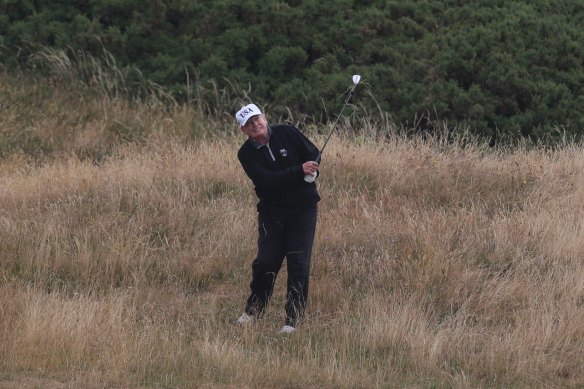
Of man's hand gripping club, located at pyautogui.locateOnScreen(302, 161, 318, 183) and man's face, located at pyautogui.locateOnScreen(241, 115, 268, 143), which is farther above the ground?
man's face, located at pyautogui.locateOnScreen(241, 115, 268, 143)

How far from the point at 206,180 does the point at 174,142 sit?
2.18 meters

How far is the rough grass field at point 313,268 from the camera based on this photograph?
286 inches

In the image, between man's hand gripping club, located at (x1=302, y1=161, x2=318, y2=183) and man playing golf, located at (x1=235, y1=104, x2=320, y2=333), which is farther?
man playing golf, located at (x1=235, y1=104, x2=320, y2=333)

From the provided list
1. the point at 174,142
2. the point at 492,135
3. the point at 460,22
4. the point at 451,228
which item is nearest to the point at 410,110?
the point at 492,135

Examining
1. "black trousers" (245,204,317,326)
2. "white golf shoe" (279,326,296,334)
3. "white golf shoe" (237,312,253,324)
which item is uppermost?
"black trousers" (245,204,317,326)

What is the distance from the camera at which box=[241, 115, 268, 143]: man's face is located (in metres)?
7.62

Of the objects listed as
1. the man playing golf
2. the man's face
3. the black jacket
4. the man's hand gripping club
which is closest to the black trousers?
the man playing golf

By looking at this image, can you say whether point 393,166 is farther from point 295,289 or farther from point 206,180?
point 295,289

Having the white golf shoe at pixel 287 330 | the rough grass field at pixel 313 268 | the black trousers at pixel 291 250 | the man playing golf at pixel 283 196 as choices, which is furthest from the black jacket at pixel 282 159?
the rough grass field at pixel 313 268

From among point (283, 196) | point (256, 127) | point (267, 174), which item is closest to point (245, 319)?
point (283, 196)

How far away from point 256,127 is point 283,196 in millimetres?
600

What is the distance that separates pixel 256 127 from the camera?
7.64 meters

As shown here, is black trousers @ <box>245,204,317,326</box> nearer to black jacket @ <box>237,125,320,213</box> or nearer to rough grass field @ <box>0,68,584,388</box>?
black jacket @ <box>237,125,320,213</box>

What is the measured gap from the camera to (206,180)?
11688 millimetres
